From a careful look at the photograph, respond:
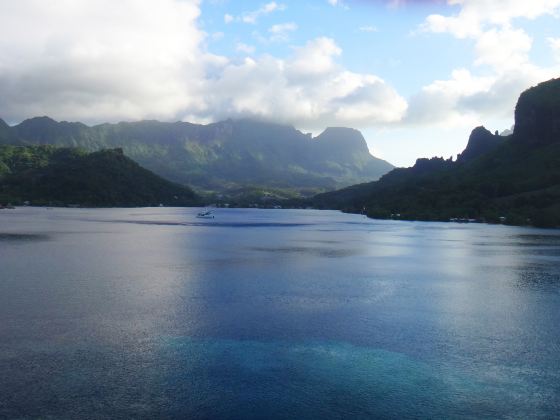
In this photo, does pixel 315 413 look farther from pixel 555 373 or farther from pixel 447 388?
pixel 555 373

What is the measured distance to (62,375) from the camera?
29953 mm

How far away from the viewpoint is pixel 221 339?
38406mm

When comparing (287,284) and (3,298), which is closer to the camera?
(3,298)

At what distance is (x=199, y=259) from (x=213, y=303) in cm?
3555

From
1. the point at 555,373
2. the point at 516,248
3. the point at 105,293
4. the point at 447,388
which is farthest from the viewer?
the point at 516,248

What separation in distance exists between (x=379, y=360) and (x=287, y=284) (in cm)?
2918

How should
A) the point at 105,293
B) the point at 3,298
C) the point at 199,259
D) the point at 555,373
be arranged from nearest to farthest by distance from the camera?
1. the point at 555,373
2. the point at 3,298
3. the point at 105,293
4. the point at 199,259

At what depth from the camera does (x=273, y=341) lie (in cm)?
3822

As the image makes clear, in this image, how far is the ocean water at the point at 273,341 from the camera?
2738 cm

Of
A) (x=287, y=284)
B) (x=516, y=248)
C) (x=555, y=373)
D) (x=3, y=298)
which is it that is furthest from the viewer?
(x=516, y=248)

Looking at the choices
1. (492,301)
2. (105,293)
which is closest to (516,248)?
(492,301)

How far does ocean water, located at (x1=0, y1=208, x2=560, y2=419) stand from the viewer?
89.8 feet

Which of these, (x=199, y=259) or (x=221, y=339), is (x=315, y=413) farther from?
(x=199, y=259)

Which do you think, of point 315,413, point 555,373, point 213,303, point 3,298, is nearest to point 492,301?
point 555,373
